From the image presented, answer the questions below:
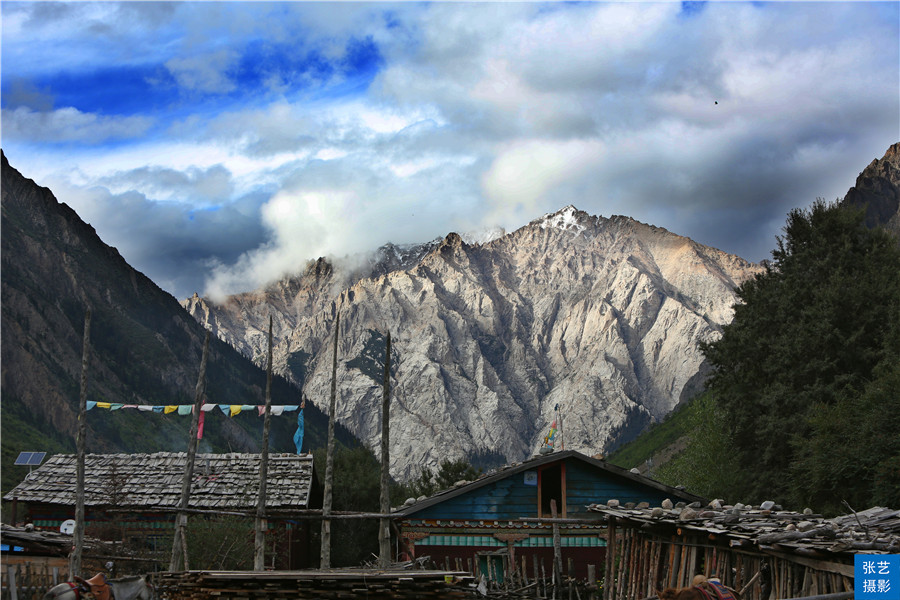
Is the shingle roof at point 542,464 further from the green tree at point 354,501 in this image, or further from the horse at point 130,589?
the horse at point 130,589

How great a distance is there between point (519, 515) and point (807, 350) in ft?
47.8

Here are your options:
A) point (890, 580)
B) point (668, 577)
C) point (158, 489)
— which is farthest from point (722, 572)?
point (158, 489)

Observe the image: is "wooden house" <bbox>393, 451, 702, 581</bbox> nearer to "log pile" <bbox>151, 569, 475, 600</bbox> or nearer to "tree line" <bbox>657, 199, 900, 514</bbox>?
"tree line" <bbox>657, 199, 900, 514</bbox>

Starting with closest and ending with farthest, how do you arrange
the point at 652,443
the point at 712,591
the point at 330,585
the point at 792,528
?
the point at 712,591 → the point at 792,528 → the point at 330,585 → the point at 652,443

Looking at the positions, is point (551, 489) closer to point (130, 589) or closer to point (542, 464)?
point (542, 464)

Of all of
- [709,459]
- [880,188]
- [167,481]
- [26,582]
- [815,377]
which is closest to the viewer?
[26,582]

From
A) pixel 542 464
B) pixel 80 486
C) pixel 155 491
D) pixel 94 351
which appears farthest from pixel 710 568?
pixel 94 351

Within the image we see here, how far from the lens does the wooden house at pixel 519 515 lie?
25.9 metres

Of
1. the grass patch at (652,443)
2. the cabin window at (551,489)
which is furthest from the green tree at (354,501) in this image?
the grass patch at (652,443)

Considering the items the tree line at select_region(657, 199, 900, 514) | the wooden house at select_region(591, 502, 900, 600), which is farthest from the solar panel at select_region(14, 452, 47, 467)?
the tree line at select_region(657, 199, 900, 514)

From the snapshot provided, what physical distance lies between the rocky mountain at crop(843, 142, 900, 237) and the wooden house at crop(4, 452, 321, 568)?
407 feet

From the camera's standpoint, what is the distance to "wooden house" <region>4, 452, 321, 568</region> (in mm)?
29078

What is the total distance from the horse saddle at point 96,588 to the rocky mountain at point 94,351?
211 ft

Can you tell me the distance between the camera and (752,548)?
1318 centimetres
